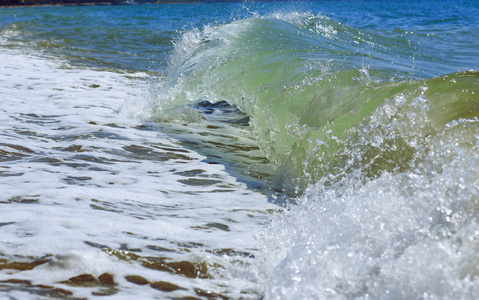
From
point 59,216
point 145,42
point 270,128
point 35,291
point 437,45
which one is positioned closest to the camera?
point 35,291

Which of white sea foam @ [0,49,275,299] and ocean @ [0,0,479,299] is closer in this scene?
ocean @ [0,0,479,299]

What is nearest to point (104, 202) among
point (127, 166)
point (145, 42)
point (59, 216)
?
point (59, 216)

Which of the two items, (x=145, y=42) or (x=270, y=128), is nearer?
(x=270, y=128)

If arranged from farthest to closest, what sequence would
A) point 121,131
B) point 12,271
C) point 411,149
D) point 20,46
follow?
point 20,46, point 121,131, point 411,149, point 12,271

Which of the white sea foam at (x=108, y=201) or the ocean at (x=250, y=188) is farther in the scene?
the white sea foam at (x=108, y=201)

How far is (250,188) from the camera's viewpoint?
10.2 ft

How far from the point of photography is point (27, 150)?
139 inches

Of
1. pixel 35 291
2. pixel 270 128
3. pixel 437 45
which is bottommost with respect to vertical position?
pixel 35 291

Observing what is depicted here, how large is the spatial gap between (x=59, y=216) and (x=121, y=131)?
2013 millimetres

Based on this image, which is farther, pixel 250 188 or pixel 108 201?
pixel 250 188

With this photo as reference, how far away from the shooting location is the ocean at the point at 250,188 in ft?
5.72

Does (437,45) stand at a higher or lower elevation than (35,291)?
higher

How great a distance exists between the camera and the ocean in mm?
1742

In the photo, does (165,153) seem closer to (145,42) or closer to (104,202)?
(104,202)
